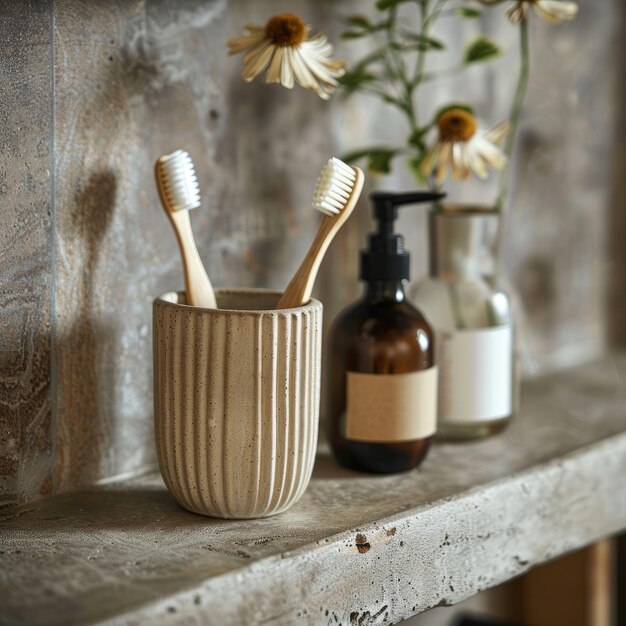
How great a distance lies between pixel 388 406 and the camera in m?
0.61

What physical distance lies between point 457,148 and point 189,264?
211 millimetres

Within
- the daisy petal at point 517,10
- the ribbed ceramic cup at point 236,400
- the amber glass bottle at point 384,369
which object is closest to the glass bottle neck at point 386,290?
the amber glass bottle at point 384,369

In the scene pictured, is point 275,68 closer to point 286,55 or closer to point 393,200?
point 286,55

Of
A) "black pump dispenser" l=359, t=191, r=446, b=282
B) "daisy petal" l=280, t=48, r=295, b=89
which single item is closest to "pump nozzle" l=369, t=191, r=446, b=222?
"black pump dispenser" l=359, t=191, r=446, b=282

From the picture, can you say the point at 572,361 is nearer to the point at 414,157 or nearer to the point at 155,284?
the point at 414,157

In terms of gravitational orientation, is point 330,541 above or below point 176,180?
below

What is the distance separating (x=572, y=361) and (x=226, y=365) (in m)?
0.56

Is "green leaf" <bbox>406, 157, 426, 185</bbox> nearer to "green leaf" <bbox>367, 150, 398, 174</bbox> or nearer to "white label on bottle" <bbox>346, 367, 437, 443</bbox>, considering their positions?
"green leaf" <bbox>367, 150, 398, 174</bbox>

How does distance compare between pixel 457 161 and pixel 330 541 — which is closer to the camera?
pixel 330 541

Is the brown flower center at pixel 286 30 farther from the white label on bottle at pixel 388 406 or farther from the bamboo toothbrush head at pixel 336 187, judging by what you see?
the white label on bottle at pixel 388 406

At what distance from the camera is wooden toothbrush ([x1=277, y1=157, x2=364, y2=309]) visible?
0.54 metres

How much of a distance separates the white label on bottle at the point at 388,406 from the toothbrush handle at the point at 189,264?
118 millimetres

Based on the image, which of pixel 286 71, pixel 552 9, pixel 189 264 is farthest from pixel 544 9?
pixel 189 264

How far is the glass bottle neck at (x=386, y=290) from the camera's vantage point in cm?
63
